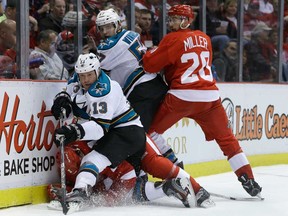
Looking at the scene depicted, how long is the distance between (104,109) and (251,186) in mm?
1435

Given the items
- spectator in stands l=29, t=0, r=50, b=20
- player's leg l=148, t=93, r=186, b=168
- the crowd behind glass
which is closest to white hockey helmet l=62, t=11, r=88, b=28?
the crowd behind glass

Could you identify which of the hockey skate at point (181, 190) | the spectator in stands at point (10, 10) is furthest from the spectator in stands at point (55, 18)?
the hockey skate at point (181, 190)

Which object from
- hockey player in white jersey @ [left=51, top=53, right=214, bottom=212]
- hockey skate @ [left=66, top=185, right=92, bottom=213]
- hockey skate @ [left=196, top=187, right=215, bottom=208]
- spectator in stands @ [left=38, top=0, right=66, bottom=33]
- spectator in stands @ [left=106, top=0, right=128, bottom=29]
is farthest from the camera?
spectator in stands @ [left=106, top=0, right=128, bottom=29]

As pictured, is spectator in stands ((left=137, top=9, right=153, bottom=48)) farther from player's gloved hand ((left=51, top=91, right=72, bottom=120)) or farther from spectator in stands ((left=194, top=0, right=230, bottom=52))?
player's gloved hand ((left=51, top=91, right=72, bottom=120))

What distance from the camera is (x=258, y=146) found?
869cm

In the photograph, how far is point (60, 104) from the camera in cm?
577

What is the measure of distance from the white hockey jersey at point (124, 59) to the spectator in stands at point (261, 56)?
282 centimetres

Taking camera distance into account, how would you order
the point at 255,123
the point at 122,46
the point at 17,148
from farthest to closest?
the point at 255,123
the point at 122,46
the point at 17,148

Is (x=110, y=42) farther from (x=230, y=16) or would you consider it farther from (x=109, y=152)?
(x=230, y=16)

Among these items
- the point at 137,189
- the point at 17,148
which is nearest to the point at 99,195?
the point at 137,189

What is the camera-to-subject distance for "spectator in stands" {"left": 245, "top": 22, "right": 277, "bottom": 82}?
29.1ft

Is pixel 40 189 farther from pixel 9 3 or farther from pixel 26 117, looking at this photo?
pixel 9 3

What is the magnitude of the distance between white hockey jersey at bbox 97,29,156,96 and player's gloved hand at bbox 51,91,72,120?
0.46 m

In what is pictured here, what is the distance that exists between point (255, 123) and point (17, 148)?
3609mm
